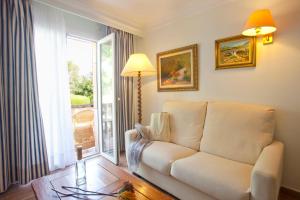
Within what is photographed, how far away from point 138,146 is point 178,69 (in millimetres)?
1376

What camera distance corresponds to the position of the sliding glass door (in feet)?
9.07

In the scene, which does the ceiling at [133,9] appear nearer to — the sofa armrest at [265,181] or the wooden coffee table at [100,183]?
the sofa armrest at [265,181]

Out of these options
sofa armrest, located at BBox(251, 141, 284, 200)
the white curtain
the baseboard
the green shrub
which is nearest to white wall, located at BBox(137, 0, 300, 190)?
the baseboard

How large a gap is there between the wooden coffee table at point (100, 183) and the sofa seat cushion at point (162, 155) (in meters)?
0.41

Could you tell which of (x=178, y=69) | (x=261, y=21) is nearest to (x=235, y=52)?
(x=261, y=21)

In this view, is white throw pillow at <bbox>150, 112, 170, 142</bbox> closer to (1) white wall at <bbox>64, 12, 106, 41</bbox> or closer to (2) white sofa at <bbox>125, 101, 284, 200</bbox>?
(2) white sofa at <bbox>125, 101, 284, 200</bbox>

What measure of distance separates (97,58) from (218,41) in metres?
1.99

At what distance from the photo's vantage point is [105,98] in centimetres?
293

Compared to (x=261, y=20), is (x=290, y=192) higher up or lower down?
lower down

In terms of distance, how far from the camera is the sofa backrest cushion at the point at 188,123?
83.2 inches

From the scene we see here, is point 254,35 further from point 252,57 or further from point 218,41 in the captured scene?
point 218,41

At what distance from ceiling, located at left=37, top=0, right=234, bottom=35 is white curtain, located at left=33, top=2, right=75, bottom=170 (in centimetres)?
30

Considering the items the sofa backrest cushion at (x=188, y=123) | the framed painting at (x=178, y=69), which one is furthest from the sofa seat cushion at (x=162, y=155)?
the framed painting at (x=178, y=69)

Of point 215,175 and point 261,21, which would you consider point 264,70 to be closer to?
point 261,21
